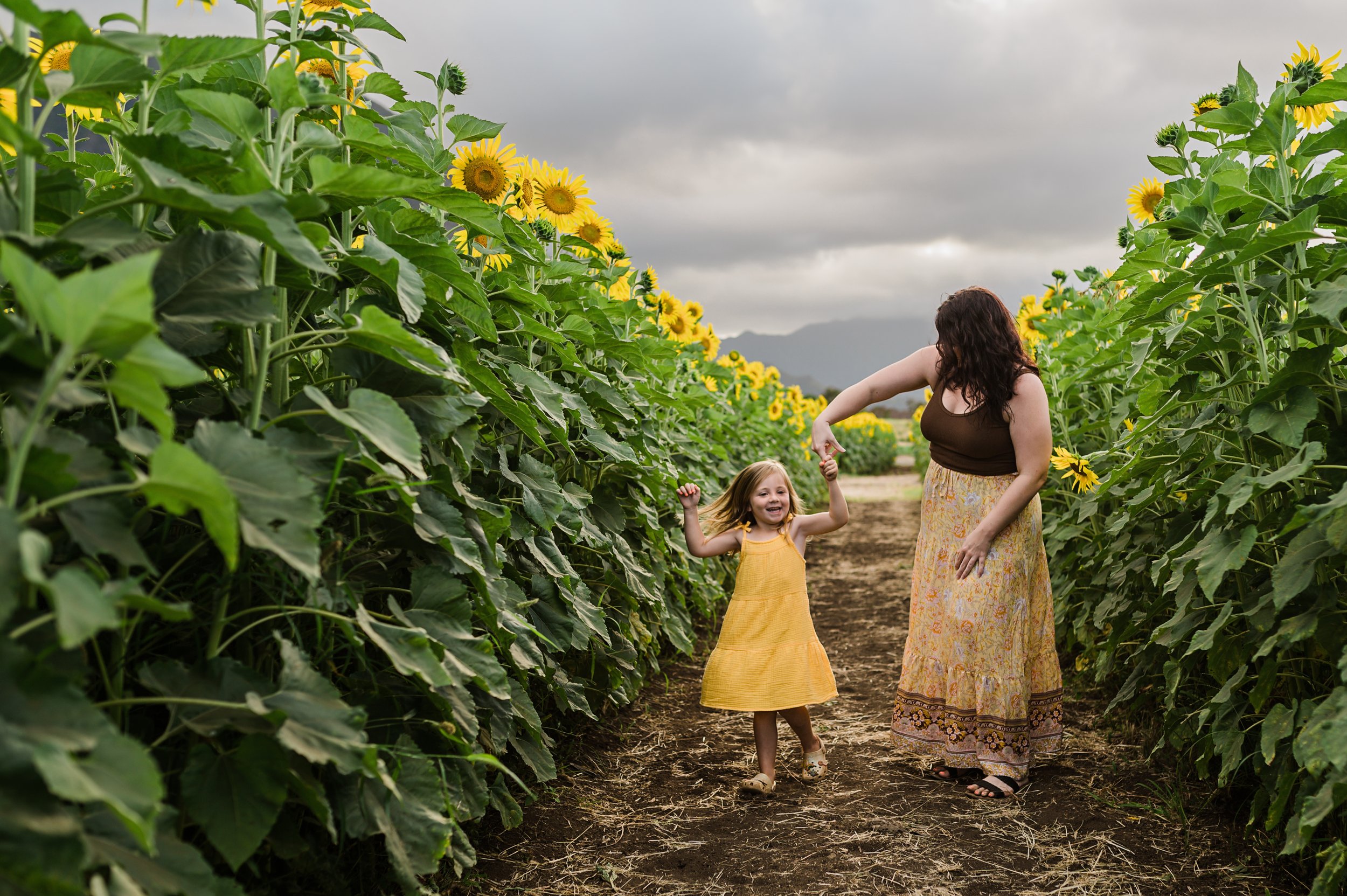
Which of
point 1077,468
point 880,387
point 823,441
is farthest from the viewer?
point 1077,468

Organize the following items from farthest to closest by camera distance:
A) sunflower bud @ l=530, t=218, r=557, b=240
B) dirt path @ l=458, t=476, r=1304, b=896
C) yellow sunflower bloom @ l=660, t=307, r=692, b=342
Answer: yellow sunflower bloom @ l=660, t=307, r=692, b=342, sunflower bud @ l=530, t=218, r=557, b=240, dirt path @ l=458, t=476, r=1304, b=896

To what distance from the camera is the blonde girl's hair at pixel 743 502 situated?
345cm

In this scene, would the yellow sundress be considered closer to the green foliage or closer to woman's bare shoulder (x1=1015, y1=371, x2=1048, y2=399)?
woman's bare shoulder (x1=1015, y1=371, x2=1048, y2=399)

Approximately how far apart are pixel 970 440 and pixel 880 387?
17.2 inches

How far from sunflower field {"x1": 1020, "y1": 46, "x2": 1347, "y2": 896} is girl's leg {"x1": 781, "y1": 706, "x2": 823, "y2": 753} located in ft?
3.27

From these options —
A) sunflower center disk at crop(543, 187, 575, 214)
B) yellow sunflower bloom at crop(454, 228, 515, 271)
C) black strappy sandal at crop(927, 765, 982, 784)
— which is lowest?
black strappy sandal at crop(927, 765, 982, 784)

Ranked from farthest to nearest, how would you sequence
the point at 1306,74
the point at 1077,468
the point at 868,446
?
the point at 868,446, the point at 1077,468, the point at 1306,74

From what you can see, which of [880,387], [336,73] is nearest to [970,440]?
[880,387]

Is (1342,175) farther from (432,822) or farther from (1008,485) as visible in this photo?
(432,822)

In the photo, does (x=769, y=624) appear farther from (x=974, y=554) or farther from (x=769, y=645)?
(x=974, y=554)

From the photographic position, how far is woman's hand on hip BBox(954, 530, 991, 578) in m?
3.26

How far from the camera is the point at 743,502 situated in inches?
138

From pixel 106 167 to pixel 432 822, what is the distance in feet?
5.50

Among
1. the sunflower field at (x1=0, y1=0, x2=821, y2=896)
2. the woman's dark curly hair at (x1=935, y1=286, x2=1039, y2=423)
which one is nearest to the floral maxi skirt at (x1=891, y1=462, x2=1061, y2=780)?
the woman's dark curly hair at (x1=935, y1=286, x2=1039, y2=423)
